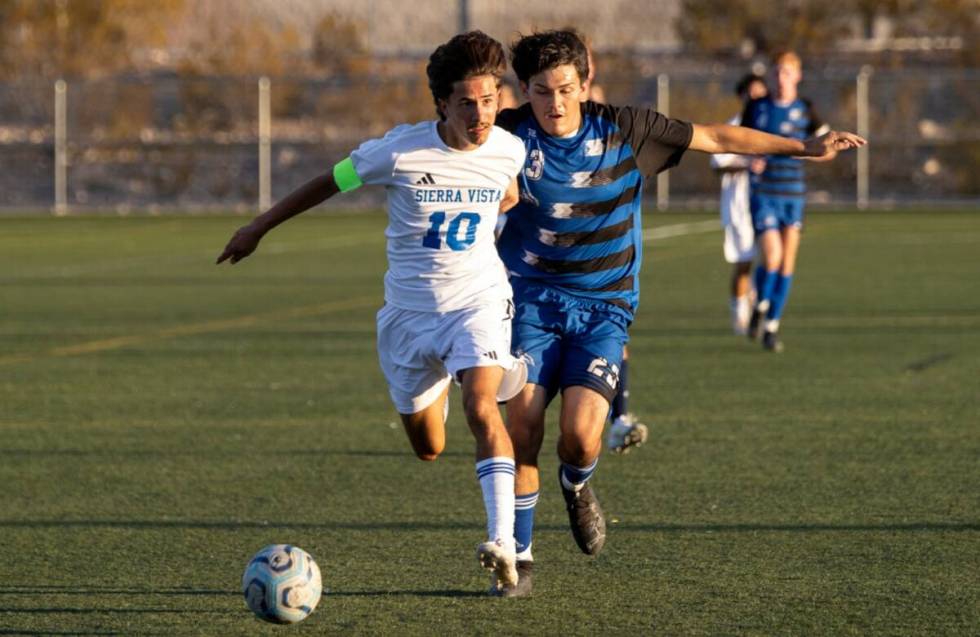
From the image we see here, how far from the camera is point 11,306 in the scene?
55.5ft

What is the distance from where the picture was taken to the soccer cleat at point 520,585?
604cm

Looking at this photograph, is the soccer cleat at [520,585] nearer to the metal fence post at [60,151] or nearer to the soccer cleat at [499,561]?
the soccer cleat at [499,561]

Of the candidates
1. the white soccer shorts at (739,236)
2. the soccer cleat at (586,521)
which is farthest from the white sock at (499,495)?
the white soccer shorts at (739,236)

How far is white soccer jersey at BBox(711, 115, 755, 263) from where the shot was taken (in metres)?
14.6

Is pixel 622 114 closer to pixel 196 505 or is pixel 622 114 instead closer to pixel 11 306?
pixel 196 505

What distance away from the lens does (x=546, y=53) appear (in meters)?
6.55

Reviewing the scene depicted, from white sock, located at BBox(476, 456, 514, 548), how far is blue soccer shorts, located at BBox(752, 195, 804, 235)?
8.18 meters

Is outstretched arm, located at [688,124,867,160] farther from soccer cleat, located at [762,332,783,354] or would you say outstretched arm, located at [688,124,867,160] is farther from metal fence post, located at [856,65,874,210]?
metal fence post, located at [856,65,874,210]

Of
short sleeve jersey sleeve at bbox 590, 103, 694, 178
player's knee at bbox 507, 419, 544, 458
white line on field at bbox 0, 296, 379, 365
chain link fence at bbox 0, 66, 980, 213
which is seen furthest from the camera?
chain link fence at bbox 0, 66, 980, 213

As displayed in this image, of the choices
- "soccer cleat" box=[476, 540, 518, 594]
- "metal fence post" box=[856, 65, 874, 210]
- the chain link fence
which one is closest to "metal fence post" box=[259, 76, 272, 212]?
the chain link fence

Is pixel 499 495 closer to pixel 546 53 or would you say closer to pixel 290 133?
pixel 546 53

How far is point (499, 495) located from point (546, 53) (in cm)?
156

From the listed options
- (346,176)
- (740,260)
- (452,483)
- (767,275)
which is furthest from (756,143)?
(740,260)

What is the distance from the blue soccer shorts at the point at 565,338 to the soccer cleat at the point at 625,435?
6.16 feet
